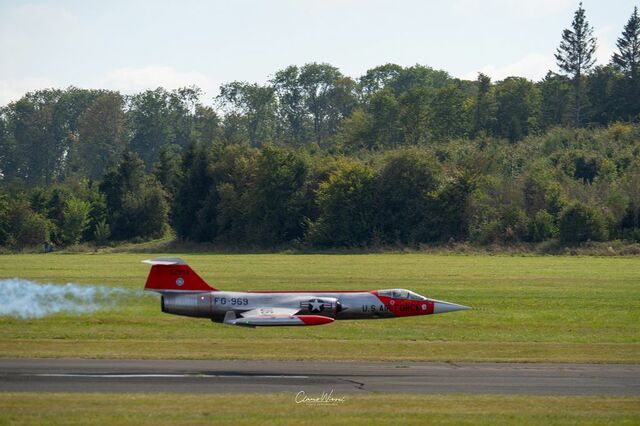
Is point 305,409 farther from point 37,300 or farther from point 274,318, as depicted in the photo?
point 37,300

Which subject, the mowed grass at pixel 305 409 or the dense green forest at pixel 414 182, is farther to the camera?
Answer: the dense green forest at pixel 414 182

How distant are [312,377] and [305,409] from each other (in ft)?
12.0

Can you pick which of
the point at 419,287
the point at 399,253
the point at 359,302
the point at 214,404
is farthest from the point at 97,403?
the point at 399,253

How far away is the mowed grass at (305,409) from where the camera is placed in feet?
58.1

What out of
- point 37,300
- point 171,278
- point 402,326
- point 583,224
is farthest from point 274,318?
point 583,224

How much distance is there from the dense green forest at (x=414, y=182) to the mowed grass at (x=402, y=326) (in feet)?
77.5

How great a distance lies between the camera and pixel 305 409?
18.8 metres

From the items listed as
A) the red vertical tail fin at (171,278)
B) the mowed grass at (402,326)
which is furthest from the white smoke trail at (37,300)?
the red vertical tail fin at (171,278)

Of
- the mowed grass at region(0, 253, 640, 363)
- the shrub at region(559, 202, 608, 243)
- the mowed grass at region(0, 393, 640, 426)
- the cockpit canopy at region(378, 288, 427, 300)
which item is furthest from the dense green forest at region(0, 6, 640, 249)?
the mowed grass at region(0, 393, 640, 426)

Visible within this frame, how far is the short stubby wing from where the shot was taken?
2520cm

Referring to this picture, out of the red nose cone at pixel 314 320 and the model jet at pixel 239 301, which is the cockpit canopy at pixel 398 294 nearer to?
the model jet at pixel 239 301

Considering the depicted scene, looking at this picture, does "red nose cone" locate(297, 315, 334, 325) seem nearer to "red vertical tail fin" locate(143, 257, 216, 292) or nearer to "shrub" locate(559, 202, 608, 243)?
"red vertical tail fin" locate(143, 257, 216, 292)

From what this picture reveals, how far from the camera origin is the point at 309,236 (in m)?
85.9

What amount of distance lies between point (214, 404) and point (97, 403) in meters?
2.46
